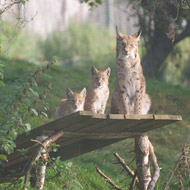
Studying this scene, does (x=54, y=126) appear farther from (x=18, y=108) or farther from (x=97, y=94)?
(x=97, y=94)

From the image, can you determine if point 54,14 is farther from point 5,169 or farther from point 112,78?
point 5,169

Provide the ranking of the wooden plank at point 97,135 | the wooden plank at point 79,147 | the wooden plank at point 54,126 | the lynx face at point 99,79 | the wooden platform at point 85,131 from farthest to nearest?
the lynx face at point 99,79, the wooden plank at point 79,147, the wooden plank at point 97,135, the wooden platform at point 85,131, the wooden plank at point 54,126

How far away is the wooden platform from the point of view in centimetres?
466

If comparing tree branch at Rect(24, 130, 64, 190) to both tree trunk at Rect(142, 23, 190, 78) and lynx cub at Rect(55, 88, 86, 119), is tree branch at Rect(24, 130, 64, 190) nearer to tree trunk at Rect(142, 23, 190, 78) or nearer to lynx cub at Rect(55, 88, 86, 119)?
lynx cub at Rect(55, 88, 86, 119)

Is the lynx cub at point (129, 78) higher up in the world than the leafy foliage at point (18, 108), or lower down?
higher up

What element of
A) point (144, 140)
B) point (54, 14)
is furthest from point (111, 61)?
point (144, 140)

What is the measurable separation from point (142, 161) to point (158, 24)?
6.67 meters

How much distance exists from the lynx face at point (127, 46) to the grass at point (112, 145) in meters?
1.44

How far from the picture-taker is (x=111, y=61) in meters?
17.2

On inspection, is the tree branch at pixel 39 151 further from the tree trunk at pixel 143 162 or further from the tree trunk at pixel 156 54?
the tree trunk at pixel 156 54

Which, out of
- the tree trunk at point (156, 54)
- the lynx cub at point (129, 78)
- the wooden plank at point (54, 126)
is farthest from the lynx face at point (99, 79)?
the tree trunk at point (156, 54)

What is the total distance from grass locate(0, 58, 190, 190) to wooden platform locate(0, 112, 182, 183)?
0.39 metres

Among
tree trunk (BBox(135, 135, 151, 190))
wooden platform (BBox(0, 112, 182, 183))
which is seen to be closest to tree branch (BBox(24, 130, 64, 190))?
wooden platform (BBox(0, 112, 182, 183))

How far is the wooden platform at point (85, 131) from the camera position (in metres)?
4.66
